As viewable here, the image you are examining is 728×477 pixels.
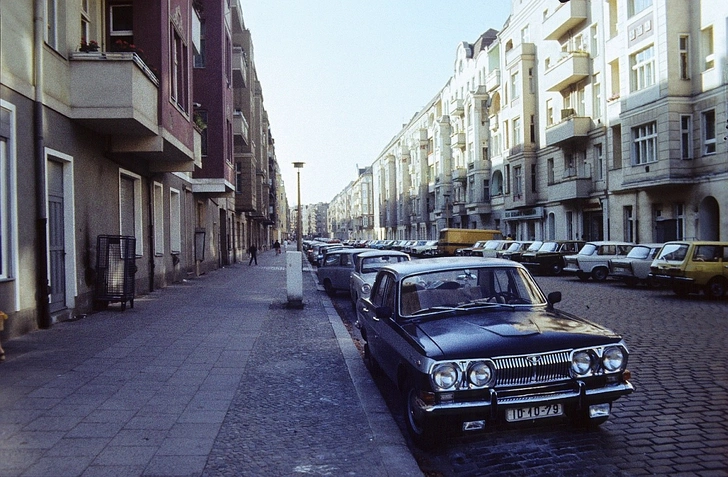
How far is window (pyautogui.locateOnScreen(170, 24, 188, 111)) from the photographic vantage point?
16734 millimetres

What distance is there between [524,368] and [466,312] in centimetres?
114

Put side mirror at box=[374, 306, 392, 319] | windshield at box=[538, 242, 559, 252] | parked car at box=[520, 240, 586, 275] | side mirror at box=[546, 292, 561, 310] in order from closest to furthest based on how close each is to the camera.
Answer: side mirror at box=[374, 306, 392, 319] → side mirror at box=[546, 292, 561, 310] → parked car at box=[520, 240, 586, 275] → windshield at box=[538, 242, 559, 252]

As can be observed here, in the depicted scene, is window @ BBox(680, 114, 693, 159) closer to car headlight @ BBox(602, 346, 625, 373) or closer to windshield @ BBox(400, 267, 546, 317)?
windshield @ BBox(400, 267, 546, 317)

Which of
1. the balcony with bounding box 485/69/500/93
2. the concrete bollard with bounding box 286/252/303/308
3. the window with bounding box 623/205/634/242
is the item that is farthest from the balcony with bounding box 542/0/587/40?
the concrete bollard with bounding box 286/252/303/308

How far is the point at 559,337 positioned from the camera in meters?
4.95

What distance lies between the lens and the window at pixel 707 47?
24.5 metres

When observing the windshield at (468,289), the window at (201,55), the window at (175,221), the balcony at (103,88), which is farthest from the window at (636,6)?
the windshield at (468,289)

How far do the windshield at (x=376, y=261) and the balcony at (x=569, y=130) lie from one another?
23067 millimetres

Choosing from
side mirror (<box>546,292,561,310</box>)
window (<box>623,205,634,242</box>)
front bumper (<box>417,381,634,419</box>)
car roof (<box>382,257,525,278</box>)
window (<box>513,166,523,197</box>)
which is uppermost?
window (<box>513,166,523,197</box>)

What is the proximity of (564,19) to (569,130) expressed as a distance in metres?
6.23

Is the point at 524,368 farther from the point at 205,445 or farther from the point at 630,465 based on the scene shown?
the point at 205,445

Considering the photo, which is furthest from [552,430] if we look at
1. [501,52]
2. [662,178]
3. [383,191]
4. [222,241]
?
[383,191]

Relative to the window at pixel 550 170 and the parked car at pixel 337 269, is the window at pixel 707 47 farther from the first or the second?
the parked car at pixel 337 269

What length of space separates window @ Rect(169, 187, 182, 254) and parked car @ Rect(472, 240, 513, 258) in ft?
53.5
